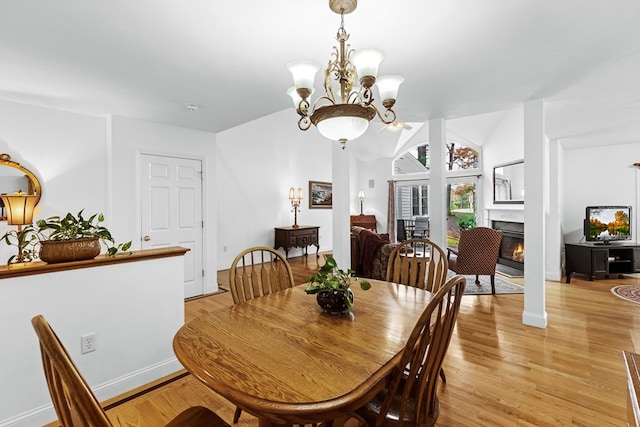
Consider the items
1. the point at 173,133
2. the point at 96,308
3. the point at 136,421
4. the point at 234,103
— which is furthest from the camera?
the point at 173,133

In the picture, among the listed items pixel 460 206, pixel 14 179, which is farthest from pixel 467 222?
pixel 14 179

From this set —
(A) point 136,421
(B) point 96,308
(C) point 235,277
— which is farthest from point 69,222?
(A) point 136,421

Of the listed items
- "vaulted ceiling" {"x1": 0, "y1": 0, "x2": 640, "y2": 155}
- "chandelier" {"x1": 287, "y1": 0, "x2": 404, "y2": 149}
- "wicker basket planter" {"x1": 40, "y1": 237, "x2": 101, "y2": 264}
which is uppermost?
"vaulted ceiling" {"x1": 0, "y1": 0, "x2": 640, "y2": 155}

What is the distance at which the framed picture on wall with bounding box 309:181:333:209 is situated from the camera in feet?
25.4

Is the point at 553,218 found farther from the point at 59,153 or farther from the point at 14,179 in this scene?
the point at 14,179

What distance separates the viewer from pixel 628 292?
425 centimetres

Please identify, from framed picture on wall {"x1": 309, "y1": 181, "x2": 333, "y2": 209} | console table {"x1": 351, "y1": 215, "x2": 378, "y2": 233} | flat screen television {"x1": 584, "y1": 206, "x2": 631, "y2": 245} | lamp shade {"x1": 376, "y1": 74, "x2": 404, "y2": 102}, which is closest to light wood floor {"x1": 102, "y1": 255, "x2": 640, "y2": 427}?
flat screen television {"x1": 584, "y1": 206, "x2": 631, "y2": 245}

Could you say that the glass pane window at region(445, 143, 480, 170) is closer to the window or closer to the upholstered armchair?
the window

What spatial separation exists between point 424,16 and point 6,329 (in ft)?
9.52

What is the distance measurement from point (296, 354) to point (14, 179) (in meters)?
3.58

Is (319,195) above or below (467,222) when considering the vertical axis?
above

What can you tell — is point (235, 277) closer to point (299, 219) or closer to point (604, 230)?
point (299, 219)

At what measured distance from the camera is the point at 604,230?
5004mm

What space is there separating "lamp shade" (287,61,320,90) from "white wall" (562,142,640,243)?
20.0 feet
